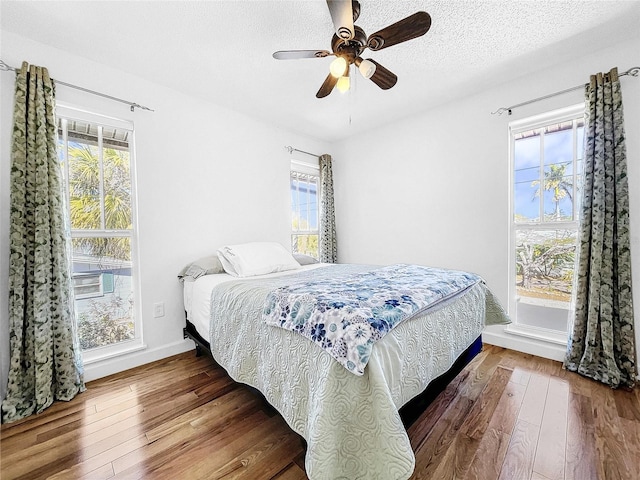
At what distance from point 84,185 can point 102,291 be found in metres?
0.89

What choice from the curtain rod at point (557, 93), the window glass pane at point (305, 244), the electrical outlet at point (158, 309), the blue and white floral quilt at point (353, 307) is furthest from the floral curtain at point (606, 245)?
the electrical outlet at point (158, 309)

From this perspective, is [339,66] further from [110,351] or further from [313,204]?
[110,351]

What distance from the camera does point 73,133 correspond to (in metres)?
→ 2.15

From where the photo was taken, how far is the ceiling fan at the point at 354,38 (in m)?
1.39

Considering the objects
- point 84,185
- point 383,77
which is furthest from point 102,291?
point 383,77

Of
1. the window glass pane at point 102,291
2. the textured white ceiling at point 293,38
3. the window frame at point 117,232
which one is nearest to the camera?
the textured white ceiling at point 293,38

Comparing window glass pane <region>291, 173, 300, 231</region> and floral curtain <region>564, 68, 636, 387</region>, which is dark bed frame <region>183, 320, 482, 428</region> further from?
window glass pane <region>291, 173, 300, 231</region>

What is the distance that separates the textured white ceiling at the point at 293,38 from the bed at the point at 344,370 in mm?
1766

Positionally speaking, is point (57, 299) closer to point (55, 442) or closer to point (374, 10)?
point (55, 442)

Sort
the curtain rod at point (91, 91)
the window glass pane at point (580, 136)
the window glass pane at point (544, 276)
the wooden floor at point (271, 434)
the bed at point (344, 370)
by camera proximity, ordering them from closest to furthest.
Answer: the bed at point (344, 370) < the wooden floor at point (271, 434) < the curtain rod at point (91, 91) < the window glass pane at point (580, 136) < the window glass pane at point (544, 276)

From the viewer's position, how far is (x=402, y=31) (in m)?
1.49

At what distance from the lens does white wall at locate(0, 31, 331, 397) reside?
1.93 m

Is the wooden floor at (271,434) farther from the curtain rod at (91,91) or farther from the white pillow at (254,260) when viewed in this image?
the curtain rod at (91,91)

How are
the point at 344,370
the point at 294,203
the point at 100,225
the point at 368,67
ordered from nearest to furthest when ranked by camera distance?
the point at 344,370, the point at 368,67, the point at 100,225, the point at 294,203
